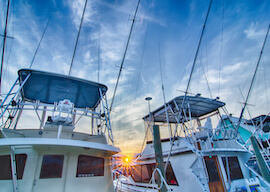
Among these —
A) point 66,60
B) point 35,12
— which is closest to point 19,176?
point 66,60

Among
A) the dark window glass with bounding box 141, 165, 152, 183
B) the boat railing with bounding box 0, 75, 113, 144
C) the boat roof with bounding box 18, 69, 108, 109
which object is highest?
the boat roof with bounding box 18, 69, 108, 109

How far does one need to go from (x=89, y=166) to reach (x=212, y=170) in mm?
6335

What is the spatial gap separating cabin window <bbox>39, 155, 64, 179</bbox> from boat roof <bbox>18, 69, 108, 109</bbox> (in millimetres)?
3241

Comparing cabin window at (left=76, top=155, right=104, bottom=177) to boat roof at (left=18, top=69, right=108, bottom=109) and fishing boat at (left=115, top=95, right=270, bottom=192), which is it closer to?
fishing boat at (left=115, top=95, right=270, bottom=192)

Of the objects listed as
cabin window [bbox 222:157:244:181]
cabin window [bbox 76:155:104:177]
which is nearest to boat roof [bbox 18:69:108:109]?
cabin window [bbox 76:155:104:177]

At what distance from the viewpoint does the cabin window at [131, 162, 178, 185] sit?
7.85 meters

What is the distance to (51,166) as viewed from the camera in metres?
4.37

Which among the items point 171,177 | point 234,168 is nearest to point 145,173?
point 171,177

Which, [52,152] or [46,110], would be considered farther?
[46,110]

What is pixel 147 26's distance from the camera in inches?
272

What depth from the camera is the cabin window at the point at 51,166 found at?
4.23 metres

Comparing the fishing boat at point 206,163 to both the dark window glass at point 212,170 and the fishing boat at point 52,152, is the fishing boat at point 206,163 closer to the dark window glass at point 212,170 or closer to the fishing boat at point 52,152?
the dark window glass at point 212,170

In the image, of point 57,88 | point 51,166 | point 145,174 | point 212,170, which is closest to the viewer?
point 51,166

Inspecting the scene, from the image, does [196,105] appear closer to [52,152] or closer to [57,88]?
[52,152]
